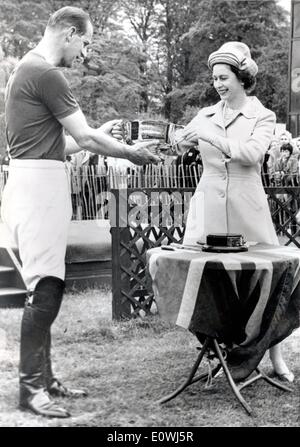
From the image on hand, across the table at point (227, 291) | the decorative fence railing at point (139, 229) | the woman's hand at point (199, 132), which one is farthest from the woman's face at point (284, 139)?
the table at point (227, 291)

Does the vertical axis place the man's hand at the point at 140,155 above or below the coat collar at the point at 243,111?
below

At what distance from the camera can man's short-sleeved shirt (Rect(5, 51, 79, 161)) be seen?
327cm

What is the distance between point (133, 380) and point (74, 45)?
210 cm

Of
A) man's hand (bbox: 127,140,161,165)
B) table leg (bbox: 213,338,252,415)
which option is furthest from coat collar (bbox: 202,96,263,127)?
table leg (bbox: 213,338,252,415)

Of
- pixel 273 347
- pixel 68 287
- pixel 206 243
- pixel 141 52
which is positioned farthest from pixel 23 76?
pixel 141 52

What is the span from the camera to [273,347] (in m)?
4.13

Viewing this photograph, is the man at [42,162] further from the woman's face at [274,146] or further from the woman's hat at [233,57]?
the woman's face at [274,146]

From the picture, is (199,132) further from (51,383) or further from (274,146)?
(274,146)

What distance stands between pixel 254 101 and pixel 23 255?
1.73 metres

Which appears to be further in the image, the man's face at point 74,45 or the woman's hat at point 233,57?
the woman's hat at point 233,57

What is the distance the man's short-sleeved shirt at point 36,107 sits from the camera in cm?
327

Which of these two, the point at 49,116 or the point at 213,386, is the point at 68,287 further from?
the point at 49,116

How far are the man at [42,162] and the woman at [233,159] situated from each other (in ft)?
2.27

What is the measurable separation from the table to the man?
58 centimetres
